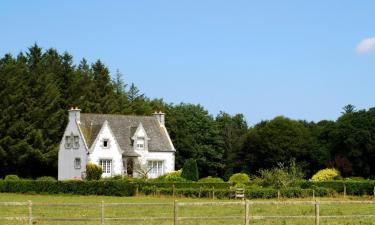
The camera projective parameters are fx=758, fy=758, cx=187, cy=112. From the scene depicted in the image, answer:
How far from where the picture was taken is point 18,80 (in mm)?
91125

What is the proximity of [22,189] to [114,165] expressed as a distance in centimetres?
1719

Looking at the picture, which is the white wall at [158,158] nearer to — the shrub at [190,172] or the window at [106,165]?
the window at [106,165]

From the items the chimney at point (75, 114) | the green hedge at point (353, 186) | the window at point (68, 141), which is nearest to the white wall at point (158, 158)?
the window at point (68, 141)

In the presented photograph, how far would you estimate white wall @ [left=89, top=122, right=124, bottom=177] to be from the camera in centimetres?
8000

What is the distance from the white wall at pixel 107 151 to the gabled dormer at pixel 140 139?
270 cm

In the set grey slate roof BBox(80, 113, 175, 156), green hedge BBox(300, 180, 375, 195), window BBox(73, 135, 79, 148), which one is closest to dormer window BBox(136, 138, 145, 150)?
grey slate roof BBox(80, 113, 175, 156)

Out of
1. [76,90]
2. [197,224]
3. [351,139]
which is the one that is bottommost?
[197,224]

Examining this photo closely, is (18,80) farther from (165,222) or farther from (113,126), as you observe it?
(165,222)

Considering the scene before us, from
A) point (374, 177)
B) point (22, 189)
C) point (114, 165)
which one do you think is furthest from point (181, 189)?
point (374, 177)

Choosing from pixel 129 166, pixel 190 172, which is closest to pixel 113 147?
pixel 129 166

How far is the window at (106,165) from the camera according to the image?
80375 millimetres

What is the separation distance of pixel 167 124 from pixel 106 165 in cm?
3066

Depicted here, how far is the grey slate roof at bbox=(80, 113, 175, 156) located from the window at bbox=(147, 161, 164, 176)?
147 centimetres

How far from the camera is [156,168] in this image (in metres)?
84.7
